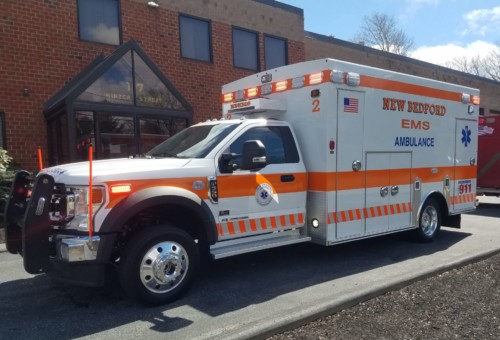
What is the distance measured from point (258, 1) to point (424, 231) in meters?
10.1

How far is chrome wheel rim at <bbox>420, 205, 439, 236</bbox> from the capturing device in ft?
24.6

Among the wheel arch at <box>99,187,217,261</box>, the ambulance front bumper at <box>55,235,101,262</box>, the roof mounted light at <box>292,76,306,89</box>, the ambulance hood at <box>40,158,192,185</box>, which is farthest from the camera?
the roof mounted light at <box>292,76,306,89</box>

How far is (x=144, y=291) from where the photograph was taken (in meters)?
4.29

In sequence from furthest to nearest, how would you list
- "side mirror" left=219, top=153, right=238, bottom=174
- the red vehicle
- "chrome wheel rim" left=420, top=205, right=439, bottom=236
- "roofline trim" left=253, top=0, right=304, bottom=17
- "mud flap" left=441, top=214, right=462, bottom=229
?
"roofline trim" left=253, top=0, right=304, bottom=17, the red vehicle, "mud flap" left=441, top=214, right=462, bottom=229, "chrome wheel rim" left=420, top=205, right=439, bottom=236, "side mirror" left=219, top=153, right=238, bottom=174

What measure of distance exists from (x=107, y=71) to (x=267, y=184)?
630cm

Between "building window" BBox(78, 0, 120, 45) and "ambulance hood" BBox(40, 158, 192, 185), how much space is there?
7414mm

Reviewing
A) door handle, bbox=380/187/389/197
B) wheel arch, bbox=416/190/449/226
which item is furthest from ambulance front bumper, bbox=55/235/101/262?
wheel arch, bbox=416/190/449/226

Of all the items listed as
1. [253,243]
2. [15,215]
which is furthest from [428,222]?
[15,215]

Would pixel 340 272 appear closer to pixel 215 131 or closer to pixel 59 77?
pixel 215 131

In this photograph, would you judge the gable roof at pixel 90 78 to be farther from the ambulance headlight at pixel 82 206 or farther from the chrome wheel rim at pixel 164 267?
the chrome wheel rim at pixel 164 267

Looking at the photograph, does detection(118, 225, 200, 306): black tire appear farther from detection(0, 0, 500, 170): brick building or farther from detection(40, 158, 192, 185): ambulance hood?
detection(0, 0, 500, 170): brick building

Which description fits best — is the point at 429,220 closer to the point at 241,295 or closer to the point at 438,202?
the point at 438,202

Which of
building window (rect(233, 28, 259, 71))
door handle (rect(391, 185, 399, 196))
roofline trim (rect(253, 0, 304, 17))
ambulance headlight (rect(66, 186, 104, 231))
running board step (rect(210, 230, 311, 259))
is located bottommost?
running board step (rect(210, 230, 311, 259))

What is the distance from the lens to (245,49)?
14375mm
